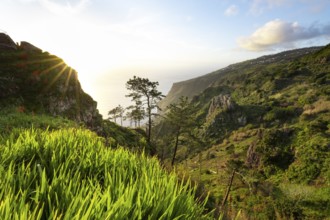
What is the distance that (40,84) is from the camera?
99.6 ft

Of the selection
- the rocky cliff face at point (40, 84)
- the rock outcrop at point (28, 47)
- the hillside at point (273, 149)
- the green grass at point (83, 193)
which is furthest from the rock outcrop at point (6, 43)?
the green grass at point (83, 193)

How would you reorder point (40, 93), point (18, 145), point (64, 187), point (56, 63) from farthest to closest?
1. point (56, 63)
2. point (40, 93)
3. point (18, 145)
4. point (64, 187)

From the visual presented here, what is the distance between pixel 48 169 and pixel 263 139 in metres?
82.1

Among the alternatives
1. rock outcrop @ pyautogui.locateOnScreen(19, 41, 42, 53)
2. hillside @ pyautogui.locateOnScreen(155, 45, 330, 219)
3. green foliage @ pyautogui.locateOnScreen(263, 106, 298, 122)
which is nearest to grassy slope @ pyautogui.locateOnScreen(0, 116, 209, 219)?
hillside @ pyautogui.locateOnScreen(155, 45, 330, 219)

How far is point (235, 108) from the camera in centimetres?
13275

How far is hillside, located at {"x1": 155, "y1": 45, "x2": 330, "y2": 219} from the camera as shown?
152 feet

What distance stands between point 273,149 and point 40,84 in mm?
62251

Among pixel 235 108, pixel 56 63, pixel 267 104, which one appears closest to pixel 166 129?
pixel 235 108

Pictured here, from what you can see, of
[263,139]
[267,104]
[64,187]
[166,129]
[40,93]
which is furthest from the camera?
[166,129]

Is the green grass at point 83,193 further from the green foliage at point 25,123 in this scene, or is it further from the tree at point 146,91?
the tree at point 146,91

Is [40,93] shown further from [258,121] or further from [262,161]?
[258,121]

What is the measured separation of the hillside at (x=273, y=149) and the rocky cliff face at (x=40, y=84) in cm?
1298

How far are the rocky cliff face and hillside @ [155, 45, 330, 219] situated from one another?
13.0 metres

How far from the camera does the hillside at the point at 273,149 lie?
152 ft
